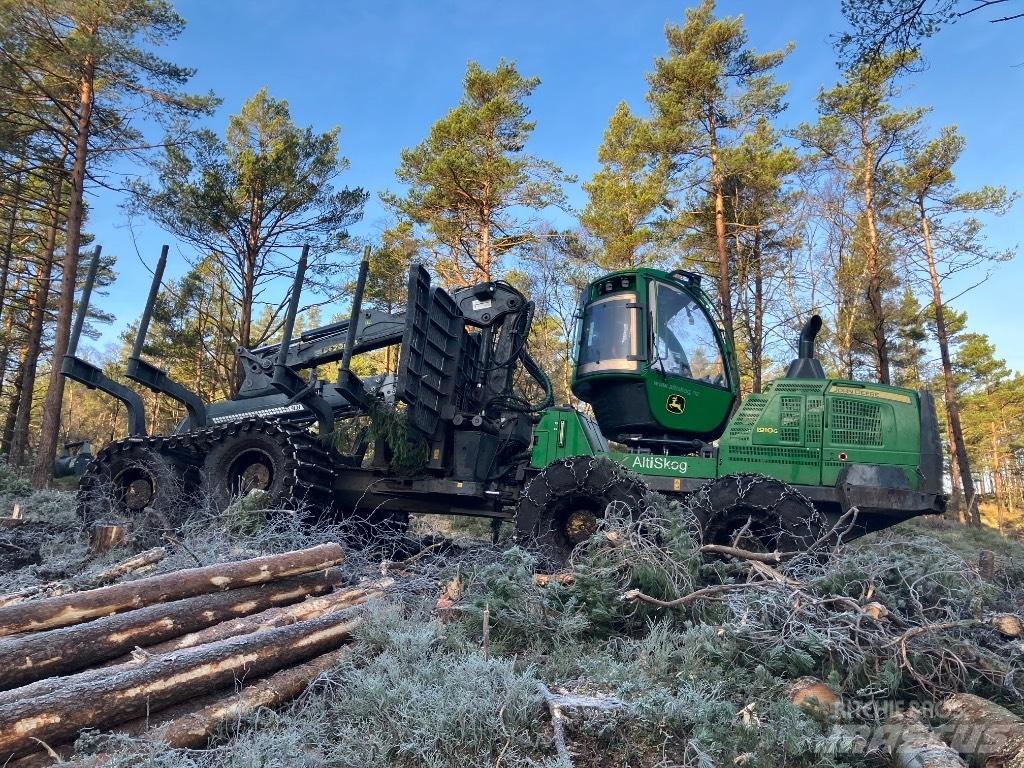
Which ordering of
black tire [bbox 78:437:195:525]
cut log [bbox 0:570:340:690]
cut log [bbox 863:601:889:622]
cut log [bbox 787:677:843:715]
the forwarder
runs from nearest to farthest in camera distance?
cut log [bbox 0:570:340:690] < cut log [bbox 787:677:843:715] < cut log [bbox 863:601:889:622] < the forwarder < black tire [bbox 78:437:195:525]

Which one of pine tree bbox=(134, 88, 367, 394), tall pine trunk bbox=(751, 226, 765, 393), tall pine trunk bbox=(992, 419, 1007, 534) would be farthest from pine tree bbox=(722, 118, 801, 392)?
tall pine trunk bbox=(992, 419, 1007, 534)

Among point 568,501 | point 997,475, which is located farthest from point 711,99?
point 997,475

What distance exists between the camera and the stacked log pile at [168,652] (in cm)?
267

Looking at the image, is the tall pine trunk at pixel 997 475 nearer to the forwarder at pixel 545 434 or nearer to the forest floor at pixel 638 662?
the forwarder at pixel 545 434

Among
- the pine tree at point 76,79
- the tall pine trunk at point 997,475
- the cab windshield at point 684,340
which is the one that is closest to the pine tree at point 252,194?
the pine tree at point 76,79

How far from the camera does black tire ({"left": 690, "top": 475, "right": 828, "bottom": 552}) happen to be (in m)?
5.57

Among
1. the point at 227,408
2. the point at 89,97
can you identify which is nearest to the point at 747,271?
the point at 227,408

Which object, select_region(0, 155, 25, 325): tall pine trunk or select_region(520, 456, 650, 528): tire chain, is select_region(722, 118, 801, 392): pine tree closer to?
select_region(520, 456, 650, 528): tire chain

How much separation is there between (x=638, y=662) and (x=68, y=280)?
47.7 ft

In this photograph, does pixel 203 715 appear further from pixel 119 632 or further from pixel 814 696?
pixel 814 696

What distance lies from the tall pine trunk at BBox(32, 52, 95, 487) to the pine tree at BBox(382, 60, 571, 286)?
27.8 ft

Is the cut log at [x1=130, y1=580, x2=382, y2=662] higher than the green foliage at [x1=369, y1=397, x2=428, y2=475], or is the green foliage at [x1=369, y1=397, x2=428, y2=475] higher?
the green foliage at [x1=369, y1=397, x2=428, y2=475]

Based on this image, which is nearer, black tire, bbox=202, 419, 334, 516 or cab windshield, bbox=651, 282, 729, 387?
cab windshield, bbox=651, 282, 729, 387

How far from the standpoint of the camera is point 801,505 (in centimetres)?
562
